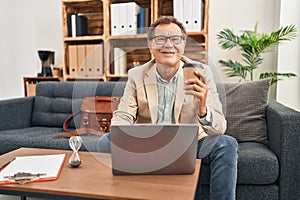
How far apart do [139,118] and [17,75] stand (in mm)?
2369

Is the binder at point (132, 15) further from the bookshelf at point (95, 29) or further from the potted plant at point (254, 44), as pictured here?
the potted plant at point (254, 44)

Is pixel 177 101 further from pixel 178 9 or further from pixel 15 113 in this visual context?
pixel 15 113

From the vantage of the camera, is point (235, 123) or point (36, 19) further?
point (36, 19)

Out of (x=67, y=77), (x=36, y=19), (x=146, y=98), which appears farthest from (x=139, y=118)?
(x=36, y=19)

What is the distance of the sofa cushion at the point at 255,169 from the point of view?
1230 mm

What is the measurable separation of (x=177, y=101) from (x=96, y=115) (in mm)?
767

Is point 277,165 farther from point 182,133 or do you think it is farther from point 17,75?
point 17,75

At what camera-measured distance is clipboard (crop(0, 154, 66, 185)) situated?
2.70ft

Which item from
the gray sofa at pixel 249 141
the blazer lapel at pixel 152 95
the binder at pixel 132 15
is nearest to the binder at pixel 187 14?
the binder at pixel 132 15

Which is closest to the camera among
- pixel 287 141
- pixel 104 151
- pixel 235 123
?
pixel 104 151

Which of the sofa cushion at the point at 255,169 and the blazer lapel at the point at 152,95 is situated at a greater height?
the blazer lapel at the point at 152,95

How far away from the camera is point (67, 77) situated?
7.93 feet

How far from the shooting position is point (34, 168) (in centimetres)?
91

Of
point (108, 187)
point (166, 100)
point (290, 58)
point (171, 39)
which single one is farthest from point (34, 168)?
point (290, 58)
